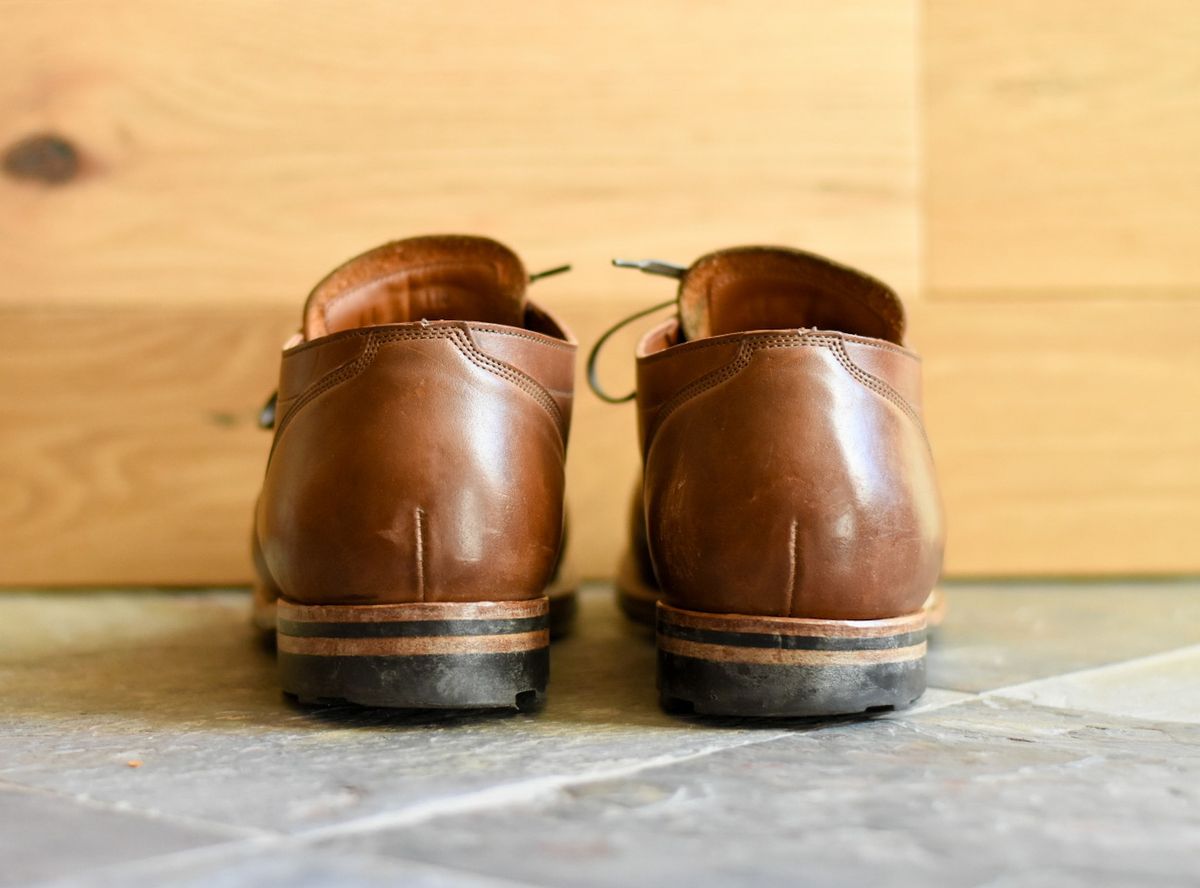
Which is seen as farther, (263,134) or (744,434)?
(263,134)

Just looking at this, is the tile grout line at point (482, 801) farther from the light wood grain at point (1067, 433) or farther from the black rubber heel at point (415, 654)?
the light wood grain at point (1067, 433)

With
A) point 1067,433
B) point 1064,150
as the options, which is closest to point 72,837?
point 1067,433

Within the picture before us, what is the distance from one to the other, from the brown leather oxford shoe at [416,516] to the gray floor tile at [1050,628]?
1.43 feet

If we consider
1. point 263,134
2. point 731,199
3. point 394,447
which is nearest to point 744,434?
point 394,447

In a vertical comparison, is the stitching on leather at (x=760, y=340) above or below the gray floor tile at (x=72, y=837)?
above

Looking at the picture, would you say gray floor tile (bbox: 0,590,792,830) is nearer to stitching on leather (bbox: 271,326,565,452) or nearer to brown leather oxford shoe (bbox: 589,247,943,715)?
brown leather oxford shoe (bbox: 589,247,943,715)

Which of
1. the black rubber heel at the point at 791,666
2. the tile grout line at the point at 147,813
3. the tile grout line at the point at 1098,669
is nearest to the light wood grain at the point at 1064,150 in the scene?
the tile grout line at the point at 1098,669

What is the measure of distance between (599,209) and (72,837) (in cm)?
136

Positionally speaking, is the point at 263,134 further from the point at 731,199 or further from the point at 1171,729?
the point at 1171,729

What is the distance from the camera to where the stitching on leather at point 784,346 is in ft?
2.94

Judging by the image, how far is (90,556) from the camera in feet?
5.76

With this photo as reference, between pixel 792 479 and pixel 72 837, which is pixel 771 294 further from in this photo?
pixel 72 837

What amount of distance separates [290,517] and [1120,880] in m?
0.65

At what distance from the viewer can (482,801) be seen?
66 cm
